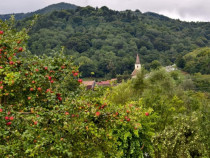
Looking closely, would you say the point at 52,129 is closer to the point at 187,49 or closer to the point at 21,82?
the point at 21,82

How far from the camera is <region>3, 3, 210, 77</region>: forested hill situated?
93438 mm

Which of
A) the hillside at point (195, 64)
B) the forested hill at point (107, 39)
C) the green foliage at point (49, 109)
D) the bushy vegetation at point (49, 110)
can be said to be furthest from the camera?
the forested hill at point (107, 39)

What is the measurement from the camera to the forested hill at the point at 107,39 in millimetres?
93438

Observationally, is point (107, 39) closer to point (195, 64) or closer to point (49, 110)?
point (195, 64)

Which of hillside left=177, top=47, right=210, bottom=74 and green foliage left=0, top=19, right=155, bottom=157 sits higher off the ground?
green foliage left=0, top=19, right=155, bottom=157

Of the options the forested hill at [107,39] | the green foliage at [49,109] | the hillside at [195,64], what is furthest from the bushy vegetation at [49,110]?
the hillside at [195,64]

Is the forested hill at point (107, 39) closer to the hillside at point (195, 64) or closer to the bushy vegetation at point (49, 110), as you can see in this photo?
the hillside at point (195, 64)

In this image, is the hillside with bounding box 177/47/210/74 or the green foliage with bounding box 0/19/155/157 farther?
the hillside with bounding box 177/47/210/74

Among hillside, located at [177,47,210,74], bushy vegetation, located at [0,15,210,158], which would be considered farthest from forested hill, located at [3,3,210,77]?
bushy vegetation, located at [0,15,210,158]

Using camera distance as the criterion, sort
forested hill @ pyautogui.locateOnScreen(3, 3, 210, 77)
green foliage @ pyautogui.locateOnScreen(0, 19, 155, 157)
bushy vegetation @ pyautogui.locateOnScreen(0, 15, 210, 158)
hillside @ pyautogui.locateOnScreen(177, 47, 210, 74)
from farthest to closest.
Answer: forested hill @ pyautogui.locateOnScreen(3, 3, 210, 77)
hillside @ pyautogui.locateOnScreen(177, 47, 210, 74)
green foliage @ pyautogui.locateOnScreen(0, 19, 155, 157)
bushy vegetation @ pyautogui.locateOnScreen(0, 15, 210, 158)

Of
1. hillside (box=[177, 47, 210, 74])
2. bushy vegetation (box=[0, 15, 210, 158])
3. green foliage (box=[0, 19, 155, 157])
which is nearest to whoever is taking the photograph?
bushy vegetation (box=[0, 15, 210, 158])

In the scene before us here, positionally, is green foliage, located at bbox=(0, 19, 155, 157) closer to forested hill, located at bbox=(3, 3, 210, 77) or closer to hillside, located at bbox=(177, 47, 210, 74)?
forested hill, located at bbox=(3, 3, 210, 77)

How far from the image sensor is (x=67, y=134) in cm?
512

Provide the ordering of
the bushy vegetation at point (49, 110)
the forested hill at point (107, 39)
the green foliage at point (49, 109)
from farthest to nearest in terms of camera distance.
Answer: the forested hill at point (107, 39) < the green foliage at point (49, 109) < the bushy vegetation at point (49, 110)
